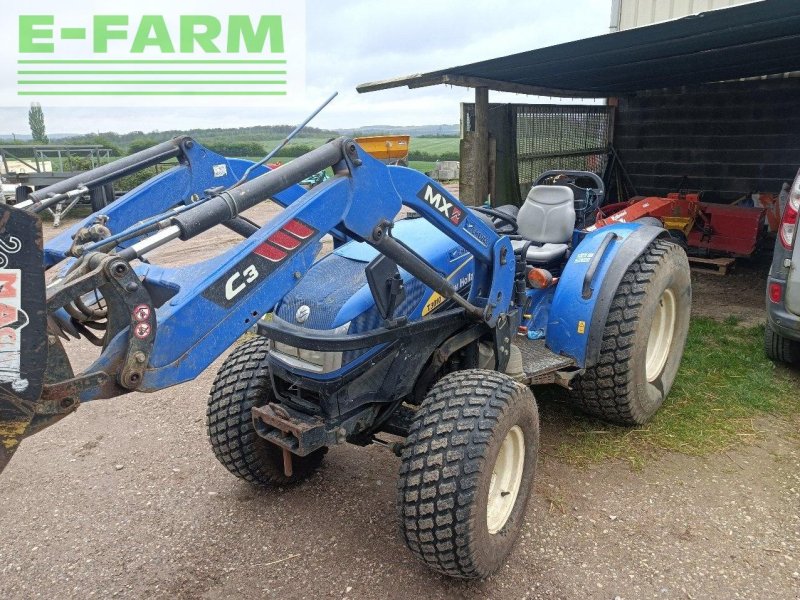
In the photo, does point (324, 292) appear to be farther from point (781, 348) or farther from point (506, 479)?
point (781, 348)

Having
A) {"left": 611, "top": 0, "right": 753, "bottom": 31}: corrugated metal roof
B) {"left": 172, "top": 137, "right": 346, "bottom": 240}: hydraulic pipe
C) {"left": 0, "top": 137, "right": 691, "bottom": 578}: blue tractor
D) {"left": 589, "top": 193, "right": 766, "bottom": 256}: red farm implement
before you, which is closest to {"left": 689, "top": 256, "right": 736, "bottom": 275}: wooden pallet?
{"left": 589, "top": 193, "right": 766, "bottom": 256}: red farm implement

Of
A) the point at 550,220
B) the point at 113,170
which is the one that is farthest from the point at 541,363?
the point at 113,170

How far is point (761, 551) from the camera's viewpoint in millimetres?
2623

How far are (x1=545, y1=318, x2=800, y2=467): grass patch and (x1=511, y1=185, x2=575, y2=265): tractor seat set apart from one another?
1.09 m

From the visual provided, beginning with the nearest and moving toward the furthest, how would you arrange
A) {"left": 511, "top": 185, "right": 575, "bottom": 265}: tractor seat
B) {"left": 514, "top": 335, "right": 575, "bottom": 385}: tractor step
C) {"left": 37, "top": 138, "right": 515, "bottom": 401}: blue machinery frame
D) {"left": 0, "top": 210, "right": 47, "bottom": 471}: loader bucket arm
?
1. {"left": 0, "top": 210, "right": 47, "bottom": 471}: loader bucket arm
2. {"left": 37, "top": 138, "right": 515, "bottom": 401}: blue machinery frame
3. {"left": 514, "top": 335, "right": 575, "bottom": 385}: tractor step
4. {"left": 511, "top": 185, "right": 575, "bottom": 265}: tractor seat

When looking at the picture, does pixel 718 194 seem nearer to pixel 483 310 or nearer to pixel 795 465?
pixel 795 465

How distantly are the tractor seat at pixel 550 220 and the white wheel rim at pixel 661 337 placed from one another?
75cm

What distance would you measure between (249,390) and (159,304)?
1226 mm

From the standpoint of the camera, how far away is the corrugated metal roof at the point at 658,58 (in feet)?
14.5

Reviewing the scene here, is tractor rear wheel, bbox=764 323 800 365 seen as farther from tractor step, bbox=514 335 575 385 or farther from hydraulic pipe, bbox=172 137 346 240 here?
hydraulic pipe, bbox=172 137 346 240

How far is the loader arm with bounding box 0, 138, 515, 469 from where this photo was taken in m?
1.51

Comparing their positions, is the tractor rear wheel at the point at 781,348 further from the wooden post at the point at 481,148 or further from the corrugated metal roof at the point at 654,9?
the corrugated metal roof at the point at 654,9

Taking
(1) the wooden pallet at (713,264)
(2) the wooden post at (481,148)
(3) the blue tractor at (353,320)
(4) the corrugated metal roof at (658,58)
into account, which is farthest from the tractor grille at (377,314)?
(1) the wooden pallet at (713,264)

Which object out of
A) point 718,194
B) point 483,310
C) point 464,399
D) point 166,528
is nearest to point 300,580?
point 166,528
